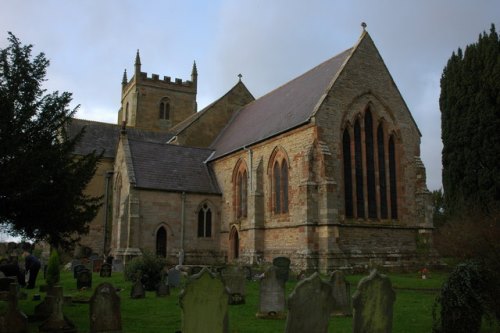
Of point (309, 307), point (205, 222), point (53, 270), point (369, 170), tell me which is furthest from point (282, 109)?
point (309, 307)

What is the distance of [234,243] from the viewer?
29.1 meters

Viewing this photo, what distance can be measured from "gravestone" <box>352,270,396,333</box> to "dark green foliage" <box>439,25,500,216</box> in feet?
65.0

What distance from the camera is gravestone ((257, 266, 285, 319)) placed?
11.4 meters

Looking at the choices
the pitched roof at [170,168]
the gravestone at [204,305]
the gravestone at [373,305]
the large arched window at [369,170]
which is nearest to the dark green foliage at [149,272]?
the gravestone at [204,305]

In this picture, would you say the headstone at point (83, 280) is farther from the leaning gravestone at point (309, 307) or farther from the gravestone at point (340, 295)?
the leaning gravestone at point (309, 307)

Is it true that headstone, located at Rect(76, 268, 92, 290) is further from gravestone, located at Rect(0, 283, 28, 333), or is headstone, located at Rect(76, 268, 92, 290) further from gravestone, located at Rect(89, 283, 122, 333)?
gravestone, located at Rect(0, 283, 28, 333)

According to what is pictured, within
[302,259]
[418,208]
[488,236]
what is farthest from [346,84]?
[488,236]

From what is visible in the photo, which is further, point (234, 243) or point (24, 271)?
point (234, 243)

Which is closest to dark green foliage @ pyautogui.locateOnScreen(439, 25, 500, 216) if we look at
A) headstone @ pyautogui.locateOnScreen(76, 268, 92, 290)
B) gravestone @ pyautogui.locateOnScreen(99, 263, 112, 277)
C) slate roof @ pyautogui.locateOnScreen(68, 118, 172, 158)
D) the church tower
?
gravestone @ pyautogui.locateOnScreen(99, 263, 112, 277)

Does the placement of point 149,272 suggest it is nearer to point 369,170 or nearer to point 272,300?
point 272,300

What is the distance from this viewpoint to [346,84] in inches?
957

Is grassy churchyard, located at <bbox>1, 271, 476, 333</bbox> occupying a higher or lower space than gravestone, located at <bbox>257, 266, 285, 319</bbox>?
lower

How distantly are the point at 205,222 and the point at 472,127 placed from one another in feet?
57.0

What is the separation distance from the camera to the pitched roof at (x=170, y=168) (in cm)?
2877
